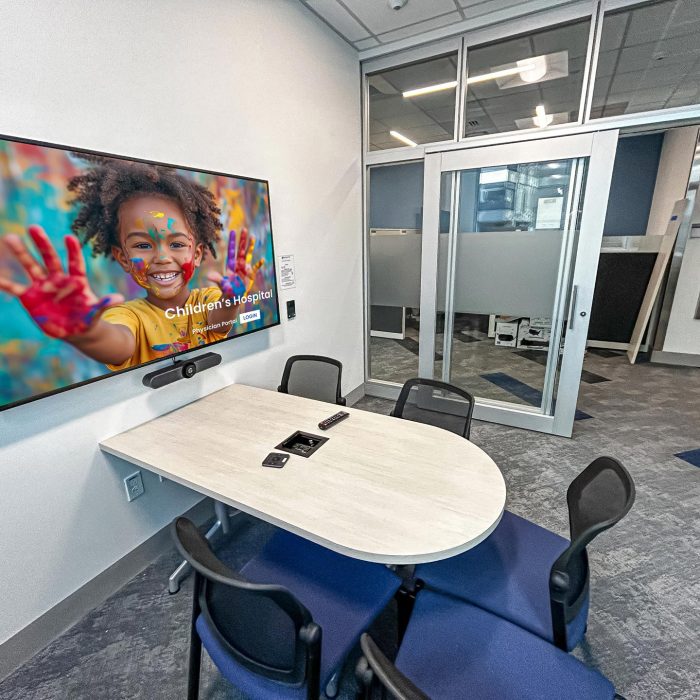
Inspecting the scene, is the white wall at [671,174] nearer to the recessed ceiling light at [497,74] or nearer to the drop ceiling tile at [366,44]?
the recessed ceiling light at [497,74]

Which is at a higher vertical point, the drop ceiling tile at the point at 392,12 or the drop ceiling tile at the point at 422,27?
the drop ceiling tile at the point at 422,27

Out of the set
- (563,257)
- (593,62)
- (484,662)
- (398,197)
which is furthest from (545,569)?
(398,197)

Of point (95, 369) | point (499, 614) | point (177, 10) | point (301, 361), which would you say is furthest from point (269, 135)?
point (499, 614)

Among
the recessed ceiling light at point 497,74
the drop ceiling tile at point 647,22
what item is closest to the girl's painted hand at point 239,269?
the recessed ceiling light at point 497,74

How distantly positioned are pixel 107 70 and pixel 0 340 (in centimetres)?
116

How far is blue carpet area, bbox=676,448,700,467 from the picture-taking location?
105 inches

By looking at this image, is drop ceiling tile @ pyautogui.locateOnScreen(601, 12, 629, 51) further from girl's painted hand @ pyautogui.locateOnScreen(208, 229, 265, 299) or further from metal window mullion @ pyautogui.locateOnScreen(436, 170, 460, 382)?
girl's painted hand @ pyautogui.locateOnScreen(208, 229, 265, 299)

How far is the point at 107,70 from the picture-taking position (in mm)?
1483

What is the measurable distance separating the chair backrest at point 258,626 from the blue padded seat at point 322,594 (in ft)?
0.13

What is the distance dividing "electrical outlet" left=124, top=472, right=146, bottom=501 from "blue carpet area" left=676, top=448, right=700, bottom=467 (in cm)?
363

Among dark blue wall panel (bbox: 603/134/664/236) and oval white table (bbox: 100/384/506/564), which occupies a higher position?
dark blue wall panel (bbox: 603/134/664/236)

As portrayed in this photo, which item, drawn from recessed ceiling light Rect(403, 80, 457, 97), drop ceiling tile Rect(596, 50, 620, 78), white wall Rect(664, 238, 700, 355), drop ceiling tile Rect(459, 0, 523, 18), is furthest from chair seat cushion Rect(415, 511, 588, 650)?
white wall Rect(664, 238, 700, 355)

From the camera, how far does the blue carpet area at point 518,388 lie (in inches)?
132

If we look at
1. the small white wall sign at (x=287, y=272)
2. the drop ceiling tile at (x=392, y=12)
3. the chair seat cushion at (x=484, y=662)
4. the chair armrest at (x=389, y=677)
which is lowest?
the chair seat cushion at (x=484, y=662)
